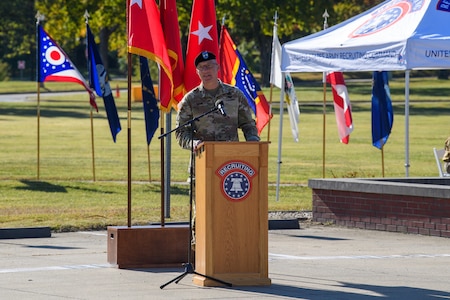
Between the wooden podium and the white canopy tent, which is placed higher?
the white canopy tent

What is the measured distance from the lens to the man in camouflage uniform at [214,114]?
31.3 feet

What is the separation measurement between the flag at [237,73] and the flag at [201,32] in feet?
17.4

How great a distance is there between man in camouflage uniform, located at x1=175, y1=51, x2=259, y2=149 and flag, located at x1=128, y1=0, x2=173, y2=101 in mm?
1154

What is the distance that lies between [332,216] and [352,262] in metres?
3.63

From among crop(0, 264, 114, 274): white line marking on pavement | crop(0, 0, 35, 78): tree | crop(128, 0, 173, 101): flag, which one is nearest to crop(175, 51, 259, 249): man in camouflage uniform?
crop(128, 0, 173, 101): flag

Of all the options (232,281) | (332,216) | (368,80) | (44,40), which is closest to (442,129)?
(44,40)

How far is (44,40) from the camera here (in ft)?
70.3

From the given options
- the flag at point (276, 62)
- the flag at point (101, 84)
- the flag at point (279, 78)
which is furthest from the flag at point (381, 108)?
the flag at point (101, 84)

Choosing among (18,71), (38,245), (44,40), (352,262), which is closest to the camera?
(352,262)

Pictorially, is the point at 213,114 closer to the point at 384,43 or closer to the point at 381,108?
the point at 384,43

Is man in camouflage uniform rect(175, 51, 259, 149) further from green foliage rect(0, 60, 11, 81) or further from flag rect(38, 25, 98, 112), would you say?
green foliage rect(0, 60, 11, 81)

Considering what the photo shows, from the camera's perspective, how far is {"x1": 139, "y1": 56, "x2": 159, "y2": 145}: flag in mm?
14498

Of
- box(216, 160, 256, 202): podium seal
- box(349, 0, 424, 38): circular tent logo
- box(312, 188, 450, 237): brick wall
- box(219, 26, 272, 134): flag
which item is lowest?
box(312, 188, 450, 237): brick wall

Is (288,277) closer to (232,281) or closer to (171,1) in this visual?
(232,281)
